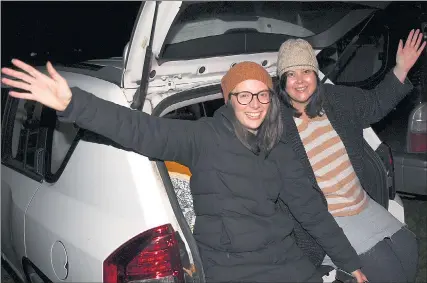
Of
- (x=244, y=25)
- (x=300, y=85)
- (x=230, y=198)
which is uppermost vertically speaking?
(x=244, y=25)

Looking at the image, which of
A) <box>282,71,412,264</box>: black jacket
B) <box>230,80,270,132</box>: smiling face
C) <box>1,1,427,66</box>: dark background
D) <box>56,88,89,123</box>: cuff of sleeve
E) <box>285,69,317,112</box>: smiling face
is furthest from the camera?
<box>1,1,427,66</box>: dark background

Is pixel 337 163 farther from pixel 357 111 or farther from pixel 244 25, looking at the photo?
pixel 244 25

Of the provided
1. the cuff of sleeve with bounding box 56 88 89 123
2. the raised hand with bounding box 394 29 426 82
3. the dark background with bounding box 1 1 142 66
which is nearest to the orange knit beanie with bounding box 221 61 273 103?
the cuff of sleeve with bounding box 56 88 89 123

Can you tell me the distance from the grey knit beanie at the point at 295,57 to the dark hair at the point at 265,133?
18.2 inches

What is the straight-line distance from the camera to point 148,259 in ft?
6.41

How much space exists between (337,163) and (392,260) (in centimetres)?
62

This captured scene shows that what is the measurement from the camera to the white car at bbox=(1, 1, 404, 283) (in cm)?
199

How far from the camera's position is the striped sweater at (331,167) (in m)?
2.68

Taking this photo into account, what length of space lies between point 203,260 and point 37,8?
1803cm

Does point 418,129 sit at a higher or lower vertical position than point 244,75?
lower

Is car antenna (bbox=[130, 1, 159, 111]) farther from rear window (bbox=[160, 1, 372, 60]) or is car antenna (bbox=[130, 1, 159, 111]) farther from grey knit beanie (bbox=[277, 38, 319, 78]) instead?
grey knit beanie (bbox=[277, 38, 319, 78])

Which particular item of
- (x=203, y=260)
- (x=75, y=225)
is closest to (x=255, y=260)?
(x=203, y=260)

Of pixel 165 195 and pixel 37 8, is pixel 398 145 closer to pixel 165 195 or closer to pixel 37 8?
pixel 165 195

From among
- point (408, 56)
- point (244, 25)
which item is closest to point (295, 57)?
point (244, 25)
